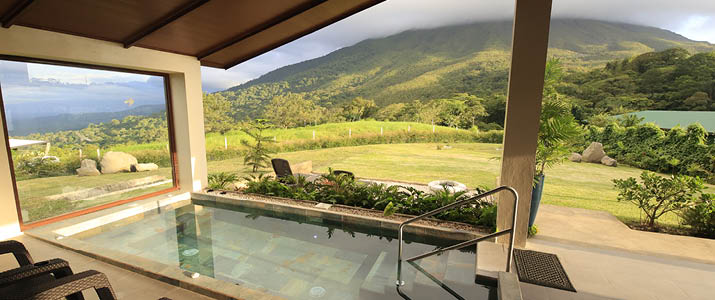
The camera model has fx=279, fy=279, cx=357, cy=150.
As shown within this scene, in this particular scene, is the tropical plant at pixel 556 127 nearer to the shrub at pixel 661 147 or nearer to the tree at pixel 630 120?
the shrub at pixel 661 147

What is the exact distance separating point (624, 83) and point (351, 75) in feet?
59.2

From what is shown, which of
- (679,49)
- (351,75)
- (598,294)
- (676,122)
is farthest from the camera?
(351,75)

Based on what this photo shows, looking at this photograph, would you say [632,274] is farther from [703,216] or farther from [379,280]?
[379,280]

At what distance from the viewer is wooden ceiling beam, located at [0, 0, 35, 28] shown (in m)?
3.12

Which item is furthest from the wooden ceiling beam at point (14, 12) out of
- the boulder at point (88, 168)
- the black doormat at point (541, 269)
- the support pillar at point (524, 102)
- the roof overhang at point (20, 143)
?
the black doormat at point (541, 269)

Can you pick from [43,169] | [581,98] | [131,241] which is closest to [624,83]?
[581,98]

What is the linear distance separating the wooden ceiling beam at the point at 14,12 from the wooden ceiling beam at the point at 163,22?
3.86 ft

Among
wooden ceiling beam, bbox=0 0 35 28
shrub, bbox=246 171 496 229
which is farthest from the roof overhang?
shrub, bbox=246 171 496 229

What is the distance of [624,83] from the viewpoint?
10781 millimetres

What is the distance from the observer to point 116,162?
5.41 m

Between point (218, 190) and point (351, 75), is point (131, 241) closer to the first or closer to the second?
point (218, 190)

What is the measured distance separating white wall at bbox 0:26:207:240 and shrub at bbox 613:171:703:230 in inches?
310

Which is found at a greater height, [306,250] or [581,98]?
[581,98]

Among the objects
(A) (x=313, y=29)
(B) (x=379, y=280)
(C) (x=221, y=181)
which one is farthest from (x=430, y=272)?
(C) (x=221, y=181)
